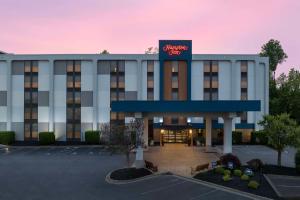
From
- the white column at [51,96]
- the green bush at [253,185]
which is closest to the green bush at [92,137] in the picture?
the white column at [51,96]

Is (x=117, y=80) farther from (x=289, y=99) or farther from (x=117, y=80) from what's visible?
(x=289, y=99)

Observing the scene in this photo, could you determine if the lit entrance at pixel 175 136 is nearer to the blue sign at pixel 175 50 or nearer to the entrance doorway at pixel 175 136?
the entrance doorway at pixel 175 136

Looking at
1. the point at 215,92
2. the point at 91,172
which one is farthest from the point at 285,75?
the point at 91,172

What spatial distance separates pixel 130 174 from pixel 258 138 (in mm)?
36314

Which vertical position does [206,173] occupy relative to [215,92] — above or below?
below

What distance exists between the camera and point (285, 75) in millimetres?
86375

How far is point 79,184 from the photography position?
95.6ft

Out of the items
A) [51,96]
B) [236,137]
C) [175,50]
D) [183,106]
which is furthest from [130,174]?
[51,96]

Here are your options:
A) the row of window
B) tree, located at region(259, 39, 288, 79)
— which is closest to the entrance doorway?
the row of window

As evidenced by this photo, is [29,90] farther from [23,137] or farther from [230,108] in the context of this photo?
[230,108]

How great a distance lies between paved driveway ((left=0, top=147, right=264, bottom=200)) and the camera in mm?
25344

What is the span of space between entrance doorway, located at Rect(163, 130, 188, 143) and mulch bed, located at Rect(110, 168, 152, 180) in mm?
28623

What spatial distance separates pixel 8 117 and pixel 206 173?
43636 mm

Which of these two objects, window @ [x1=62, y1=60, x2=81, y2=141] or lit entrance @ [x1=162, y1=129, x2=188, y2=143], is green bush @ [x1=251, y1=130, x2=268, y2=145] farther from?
window @ [x1=62, y1=60, x2=81, y2=141]
